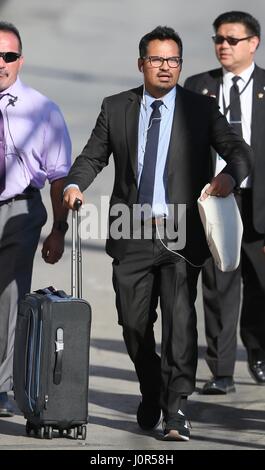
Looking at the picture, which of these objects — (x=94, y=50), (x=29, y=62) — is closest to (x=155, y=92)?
(x=29, y=62)

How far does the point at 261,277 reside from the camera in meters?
10.1

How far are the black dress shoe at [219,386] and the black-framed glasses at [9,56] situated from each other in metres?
2.13

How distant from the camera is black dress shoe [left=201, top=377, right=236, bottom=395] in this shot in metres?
9.80

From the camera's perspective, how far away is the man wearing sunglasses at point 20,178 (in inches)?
352

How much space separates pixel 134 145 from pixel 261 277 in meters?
1.74

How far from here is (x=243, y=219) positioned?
9.84m

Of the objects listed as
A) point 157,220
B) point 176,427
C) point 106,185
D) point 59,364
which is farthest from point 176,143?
point 106,185

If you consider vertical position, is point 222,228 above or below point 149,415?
above

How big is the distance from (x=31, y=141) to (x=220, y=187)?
1.18 m

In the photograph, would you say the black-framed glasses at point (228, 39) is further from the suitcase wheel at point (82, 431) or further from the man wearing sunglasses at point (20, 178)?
the suitcase wheel at point (82, 431)

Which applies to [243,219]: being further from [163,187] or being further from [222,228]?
[222,228]

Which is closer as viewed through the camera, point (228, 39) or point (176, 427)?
point (176, 427)

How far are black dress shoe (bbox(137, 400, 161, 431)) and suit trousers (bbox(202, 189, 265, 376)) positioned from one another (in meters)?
1.15

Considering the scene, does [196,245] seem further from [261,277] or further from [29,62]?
[29,62]
